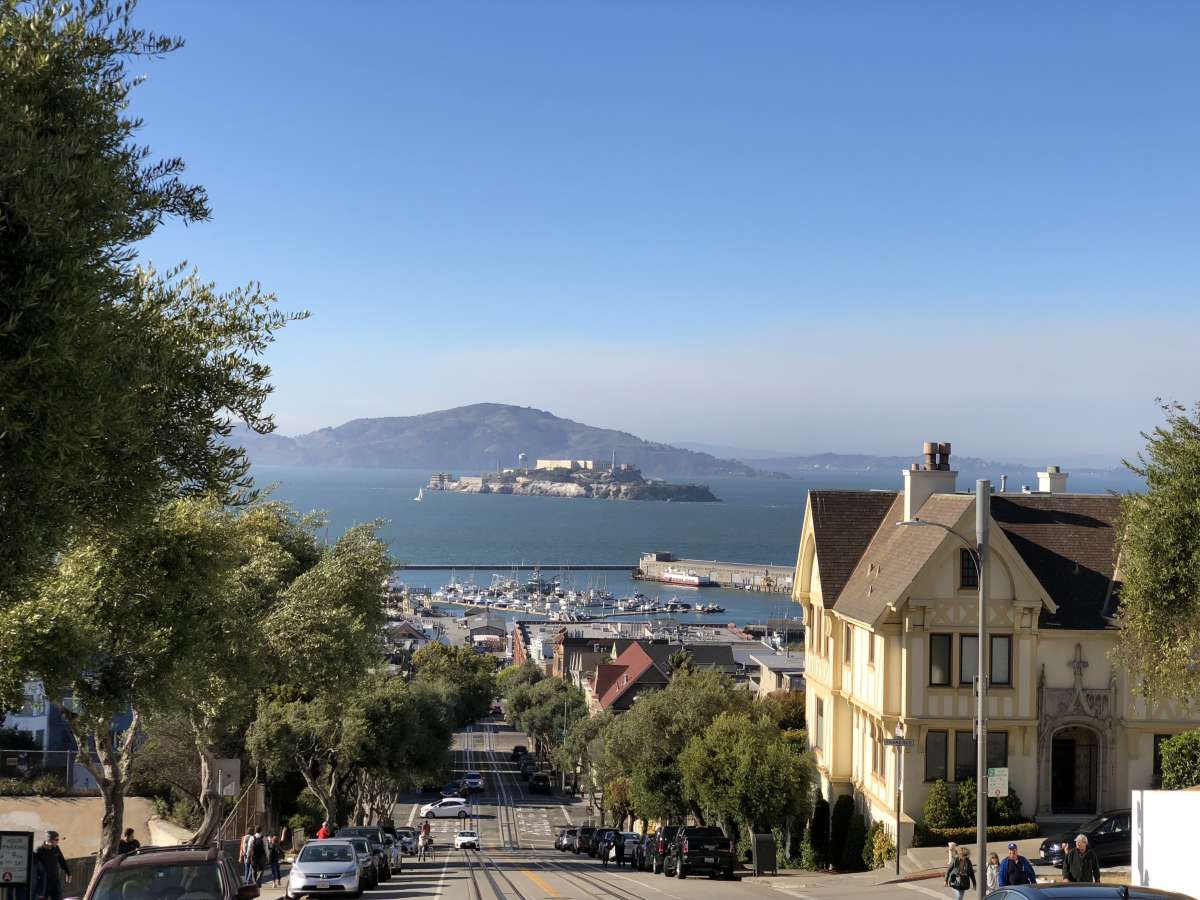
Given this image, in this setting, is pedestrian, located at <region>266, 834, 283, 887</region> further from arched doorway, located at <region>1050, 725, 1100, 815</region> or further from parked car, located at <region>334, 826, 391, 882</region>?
arched doorway, located at <region>1050, 725, 1100, 815</region>

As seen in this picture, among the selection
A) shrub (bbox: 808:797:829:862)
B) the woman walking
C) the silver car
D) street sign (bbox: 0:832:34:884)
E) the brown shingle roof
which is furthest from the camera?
shrub (bbox: 808:797:829:862)

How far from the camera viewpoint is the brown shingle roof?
36.7 m

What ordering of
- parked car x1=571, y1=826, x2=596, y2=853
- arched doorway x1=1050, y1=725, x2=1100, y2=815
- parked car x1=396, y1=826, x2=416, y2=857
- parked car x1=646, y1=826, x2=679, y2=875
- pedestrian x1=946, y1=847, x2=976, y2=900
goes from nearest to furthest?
pedestrian x1=946, y1=847, x2=976, y2=900
arched doorway x1=1050, y1=725, x2=1100, y2=815
parked car x1=646, y1=826, x2=679, y2=875
parked car x1=396, y1=826, x2=416, y2=857
parked car x1=571, y1=826, x2=596, y2=853

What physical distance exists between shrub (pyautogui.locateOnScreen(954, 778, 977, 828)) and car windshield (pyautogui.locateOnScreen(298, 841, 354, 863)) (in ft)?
53.6

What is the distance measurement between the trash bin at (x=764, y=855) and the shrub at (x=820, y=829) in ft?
6.09

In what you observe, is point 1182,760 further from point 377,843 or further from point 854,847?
point 377,843

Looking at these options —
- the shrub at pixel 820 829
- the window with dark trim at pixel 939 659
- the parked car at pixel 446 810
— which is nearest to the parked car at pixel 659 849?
the shrub at pixel 820 829

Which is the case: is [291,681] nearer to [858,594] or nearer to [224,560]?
[224,560]

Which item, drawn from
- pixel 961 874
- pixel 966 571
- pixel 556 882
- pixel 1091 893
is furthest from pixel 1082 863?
pixel 556 882

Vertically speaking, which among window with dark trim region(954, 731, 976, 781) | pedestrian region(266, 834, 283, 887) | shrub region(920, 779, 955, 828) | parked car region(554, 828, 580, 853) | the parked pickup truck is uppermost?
window with dark trim region(954, 731, 976, 781)

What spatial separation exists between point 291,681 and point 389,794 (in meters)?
36.0

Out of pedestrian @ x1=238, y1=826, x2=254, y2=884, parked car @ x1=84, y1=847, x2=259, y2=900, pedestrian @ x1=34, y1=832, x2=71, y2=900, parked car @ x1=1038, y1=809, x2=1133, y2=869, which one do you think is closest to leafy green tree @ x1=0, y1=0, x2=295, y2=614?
parked car @ x1=84, y1=847, x2=259, y2=900

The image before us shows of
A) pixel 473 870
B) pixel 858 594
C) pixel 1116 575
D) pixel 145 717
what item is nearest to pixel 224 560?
pixel 145 717

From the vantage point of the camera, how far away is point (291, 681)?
36.1 metres
